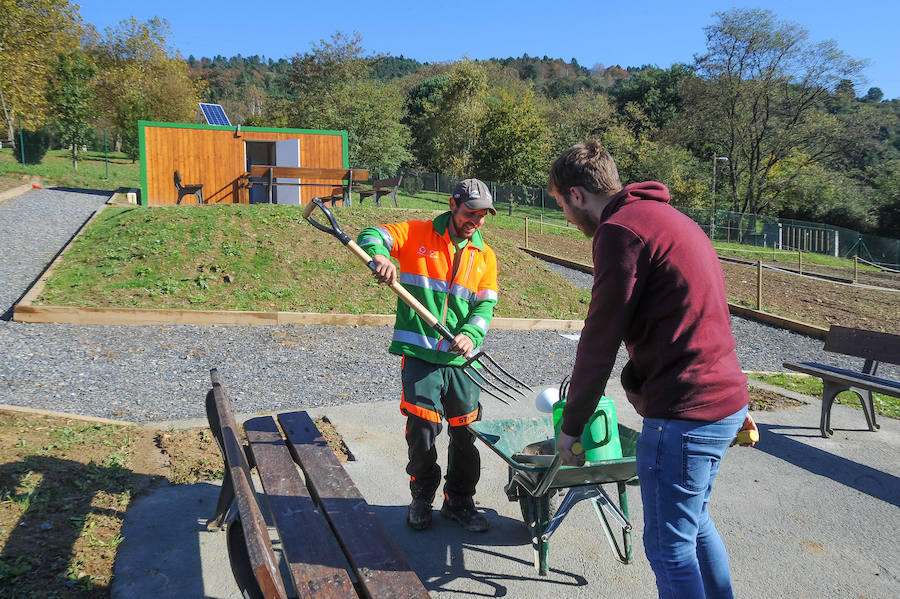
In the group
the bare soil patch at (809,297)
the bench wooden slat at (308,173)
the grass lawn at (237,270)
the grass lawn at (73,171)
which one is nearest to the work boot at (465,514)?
the grass lawn at (237,270)

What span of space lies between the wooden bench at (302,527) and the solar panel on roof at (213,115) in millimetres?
19223

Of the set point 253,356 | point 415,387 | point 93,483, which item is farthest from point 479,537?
point 253,356

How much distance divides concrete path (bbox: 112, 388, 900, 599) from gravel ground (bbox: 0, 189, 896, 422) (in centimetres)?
156

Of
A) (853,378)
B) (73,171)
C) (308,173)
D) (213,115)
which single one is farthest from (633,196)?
(73,171)

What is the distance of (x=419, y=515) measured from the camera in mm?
3635

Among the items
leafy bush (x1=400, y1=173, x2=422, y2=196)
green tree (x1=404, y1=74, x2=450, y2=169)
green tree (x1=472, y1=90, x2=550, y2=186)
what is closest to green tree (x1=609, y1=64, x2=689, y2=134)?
green tree (x1=404, y1=74, x2=450, y2=169)

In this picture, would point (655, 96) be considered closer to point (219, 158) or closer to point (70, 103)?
point (70, 103)

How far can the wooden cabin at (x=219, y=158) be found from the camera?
1734cm

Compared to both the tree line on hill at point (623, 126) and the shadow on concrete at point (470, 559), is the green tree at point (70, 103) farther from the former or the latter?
the shadow on concrete at point (470, 559)

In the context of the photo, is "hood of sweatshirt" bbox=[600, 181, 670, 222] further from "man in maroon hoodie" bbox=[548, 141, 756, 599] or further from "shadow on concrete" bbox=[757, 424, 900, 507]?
"shadow on concrete" bbox=[757, 424, 900, 507]

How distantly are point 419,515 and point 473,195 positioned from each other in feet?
5.77

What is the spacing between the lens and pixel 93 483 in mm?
3854

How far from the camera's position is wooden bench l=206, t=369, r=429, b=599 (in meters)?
2.06

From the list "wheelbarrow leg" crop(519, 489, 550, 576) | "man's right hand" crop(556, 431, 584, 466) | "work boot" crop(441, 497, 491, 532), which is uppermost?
"man's right hand" crop(556, 431, 584, 466)
